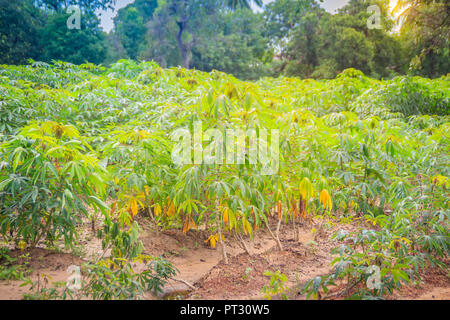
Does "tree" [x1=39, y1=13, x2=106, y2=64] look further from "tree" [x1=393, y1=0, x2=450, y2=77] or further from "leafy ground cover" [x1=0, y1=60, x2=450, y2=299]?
"tree" [x1=393, y1=0, x2=450, y2=77]

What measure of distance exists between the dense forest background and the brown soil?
707 centimetres

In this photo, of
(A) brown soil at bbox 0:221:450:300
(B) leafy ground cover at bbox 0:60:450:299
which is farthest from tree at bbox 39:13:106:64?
(A) brown soil at bbox 0:221:450:300

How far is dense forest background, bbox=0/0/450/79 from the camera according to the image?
11.1 meters

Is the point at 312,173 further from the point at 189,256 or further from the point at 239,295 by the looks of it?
the point at 189,256

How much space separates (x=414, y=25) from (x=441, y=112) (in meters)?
2.34

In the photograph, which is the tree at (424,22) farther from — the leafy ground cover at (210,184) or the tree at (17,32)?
the tree at (17,32)

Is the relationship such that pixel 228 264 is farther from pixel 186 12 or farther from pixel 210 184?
pixel 186 12

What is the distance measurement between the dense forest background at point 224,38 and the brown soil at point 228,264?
23.2 ft

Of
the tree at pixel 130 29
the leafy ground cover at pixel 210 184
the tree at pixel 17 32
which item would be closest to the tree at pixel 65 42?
the tree at pixel 17 32

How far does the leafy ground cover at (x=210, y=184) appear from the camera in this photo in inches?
68.4

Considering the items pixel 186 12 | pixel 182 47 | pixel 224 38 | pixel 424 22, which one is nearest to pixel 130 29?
pixel 182 47

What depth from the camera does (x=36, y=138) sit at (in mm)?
1721
